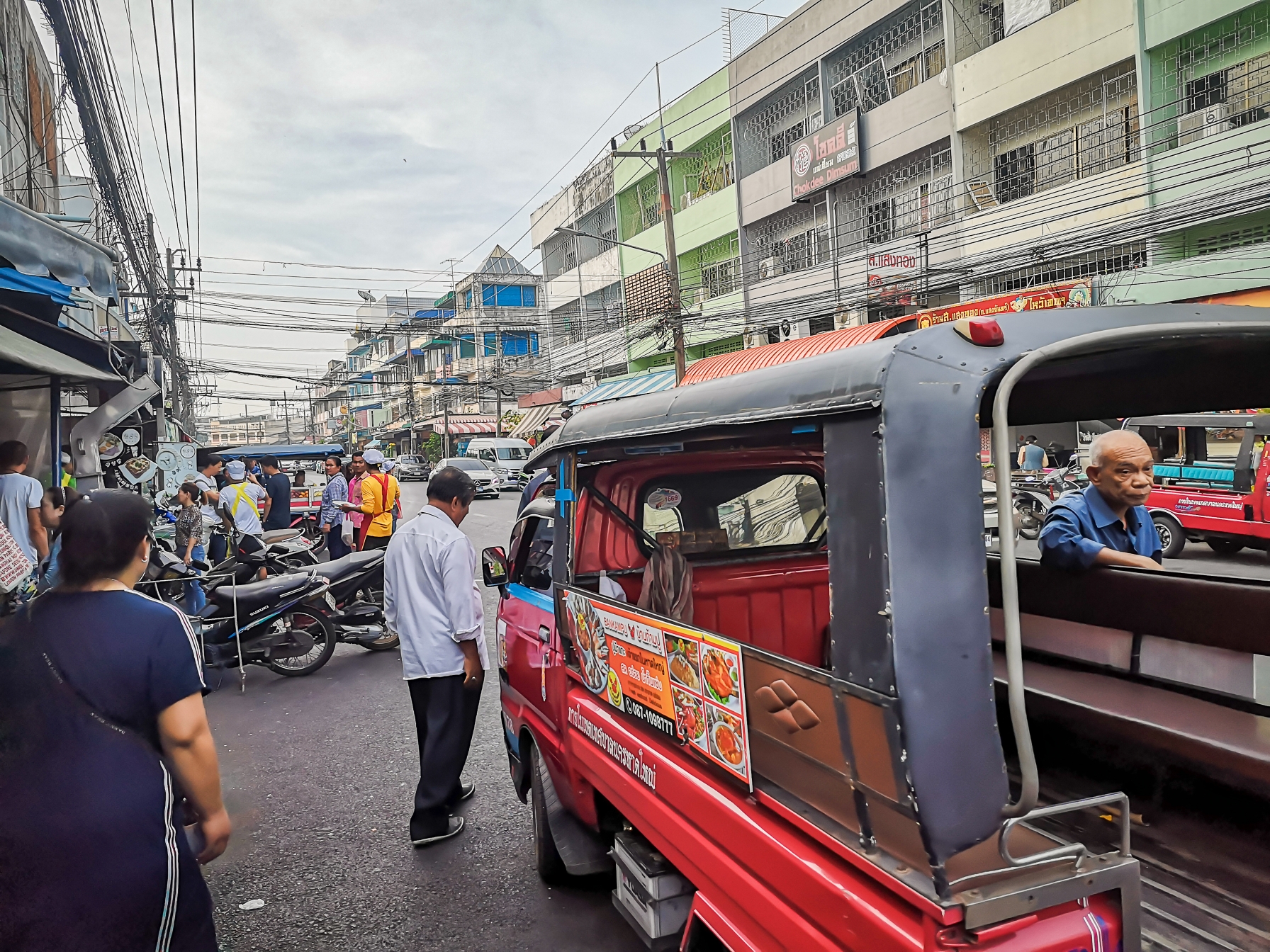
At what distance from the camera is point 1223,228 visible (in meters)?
13.9

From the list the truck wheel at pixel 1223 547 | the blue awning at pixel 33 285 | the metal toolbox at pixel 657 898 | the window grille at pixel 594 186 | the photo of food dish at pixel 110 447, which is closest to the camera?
the metal toolbox at pixel 657 898

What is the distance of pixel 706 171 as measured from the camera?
27.1 m

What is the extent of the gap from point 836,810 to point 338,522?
10.4 m

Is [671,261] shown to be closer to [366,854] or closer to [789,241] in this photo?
[789,241]

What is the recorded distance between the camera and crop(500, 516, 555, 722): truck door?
3.51 meters

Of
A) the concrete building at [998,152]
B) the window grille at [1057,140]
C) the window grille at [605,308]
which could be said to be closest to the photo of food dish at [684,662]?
the concrete building at [998,152]

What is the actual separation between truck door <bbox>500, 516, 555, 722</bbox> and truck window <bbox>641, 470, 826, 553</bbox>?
0.51 meters

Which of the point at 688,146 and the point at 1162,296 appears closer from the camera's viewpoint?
the point at 1162,296

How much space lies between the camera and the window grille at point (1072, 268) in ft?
49.6

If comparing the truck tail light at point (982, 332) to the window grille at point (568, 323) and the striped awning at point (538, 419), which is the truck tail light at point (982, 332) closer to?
the window grille at point (568, 323)

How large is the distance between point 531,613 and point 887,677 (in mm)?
2395

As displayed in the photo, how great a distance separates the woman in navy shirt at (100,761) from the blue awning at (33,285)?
184 inches

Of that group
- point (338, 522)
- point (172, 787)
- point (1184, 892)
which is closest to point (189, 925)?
point (172, 787)

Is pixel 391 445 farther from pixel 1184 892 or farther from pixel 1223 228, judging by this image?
pixel 1184 892
